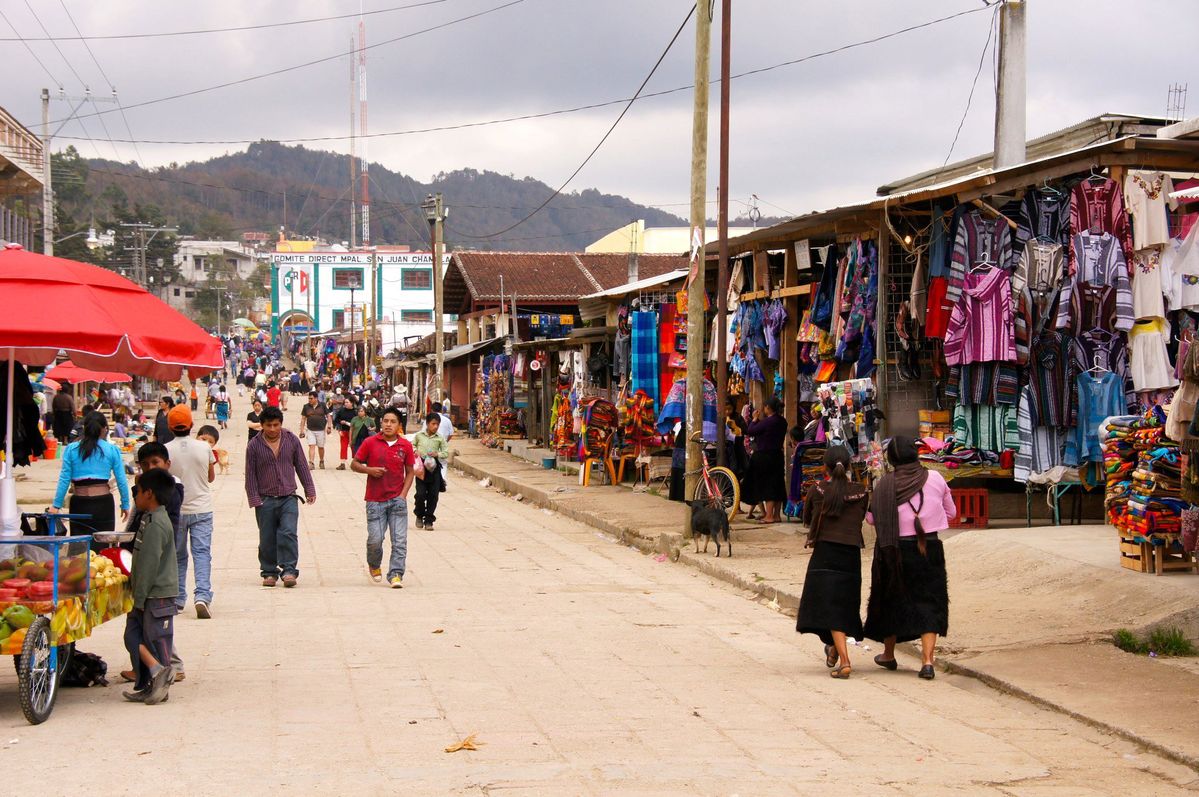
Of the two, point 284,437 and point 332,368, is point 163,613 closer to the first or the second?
point 284,437

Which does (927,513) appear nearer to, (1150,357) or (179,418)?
(1150,357)

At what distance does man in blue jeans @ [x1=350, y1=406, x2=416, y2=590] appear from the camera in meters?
13.9

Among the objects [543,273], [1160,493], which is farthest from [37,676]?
[543,273]

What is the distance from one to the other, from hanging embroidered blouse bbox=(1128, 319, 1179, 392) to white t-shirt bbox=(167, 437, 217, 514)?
27.5 ft

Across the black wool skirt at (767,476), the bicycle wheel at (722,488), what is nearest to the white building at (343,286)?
the black wool skirt at (767,476)

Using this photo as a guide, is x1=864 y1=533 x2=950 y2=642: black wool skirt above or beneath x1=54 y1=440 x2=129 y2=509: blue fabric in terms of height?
beneath

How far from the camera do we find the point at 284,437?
13.9m

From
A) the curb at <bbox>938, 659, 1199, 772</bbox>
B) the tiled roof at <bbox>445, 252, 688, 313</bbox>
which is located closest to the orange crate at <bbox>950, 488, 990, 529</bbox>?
the curb at <bbox>938, 659, 1199, 772</bbox>

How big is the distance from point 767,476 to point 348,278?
101283 millimetres

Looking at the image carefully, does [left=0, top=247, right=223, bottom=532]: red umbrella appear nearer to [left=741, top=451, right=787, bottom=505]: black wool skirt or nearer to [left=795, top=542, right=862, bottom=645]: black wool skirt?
[left=795, top=542, right=862, bottom=645]: black wool skirt

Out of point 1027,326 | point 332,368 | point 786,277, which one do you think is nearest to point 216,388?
point 332,368

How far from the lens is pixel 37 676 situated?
7582 millimetres

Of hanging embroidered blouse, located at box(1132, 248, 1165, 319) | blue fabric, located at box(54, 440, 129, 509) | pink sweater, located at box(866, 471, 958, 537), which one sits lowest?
pink sweater, located at box(866, 471, 958, 537)

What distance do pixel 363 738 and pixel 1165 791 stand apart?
4.10 m
